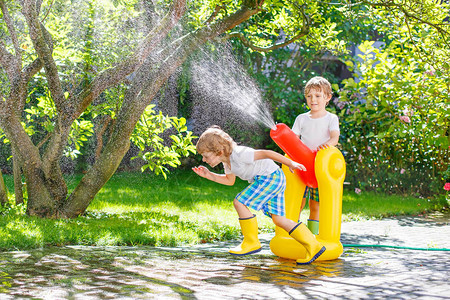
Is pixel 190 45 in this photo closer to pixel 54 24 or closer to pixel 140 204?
pixel 54 24

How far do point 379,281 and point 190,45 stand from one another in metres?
4.01

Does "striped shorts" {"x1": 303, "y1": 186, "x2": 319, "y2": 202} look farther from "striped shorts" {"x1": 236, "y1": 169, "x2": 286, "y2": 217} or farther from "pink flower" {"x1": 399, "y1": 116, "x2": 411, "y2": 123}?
"pink flower" {"x1": 399, "y1": 116, "x2": 411, "y2": 123}

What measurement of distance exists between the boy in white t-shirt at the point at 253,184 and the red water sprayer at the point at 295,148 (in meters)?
0.22

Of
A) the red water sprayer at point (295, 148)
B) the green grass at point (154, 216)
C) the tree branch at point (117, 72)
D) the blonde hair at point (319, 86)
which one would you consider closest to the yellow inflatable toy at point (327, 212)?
the red water sprayer at point (295, 148)

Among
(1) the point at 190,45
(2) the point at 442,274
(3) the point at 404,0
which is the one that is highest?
(3) the point at 404,0

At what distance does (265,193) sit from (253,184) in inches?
4.9

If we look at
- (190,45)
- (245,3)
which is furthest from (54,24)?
(245,3)

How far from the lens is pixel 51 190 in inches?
259

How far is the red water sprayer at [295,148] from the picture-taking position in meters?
4.57

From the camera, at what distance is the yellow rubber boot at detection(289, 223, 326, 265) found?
4.35 meters

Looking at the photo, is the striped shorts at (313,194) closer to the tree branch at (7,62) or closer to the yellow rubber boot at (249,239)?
the yellow rubber boot at (249,239)

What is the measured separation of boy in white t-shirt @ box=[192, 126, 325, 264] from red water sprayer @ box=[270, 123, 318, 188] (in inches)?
8.7

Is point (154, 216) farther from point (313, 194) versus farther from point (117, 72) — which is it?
point (313, 194)

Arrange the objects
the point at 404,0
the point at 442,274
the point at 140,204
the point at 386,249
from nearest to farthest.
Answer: the point at 442,274, the point at 386,249, the point at 404,0, the point at 140,204
